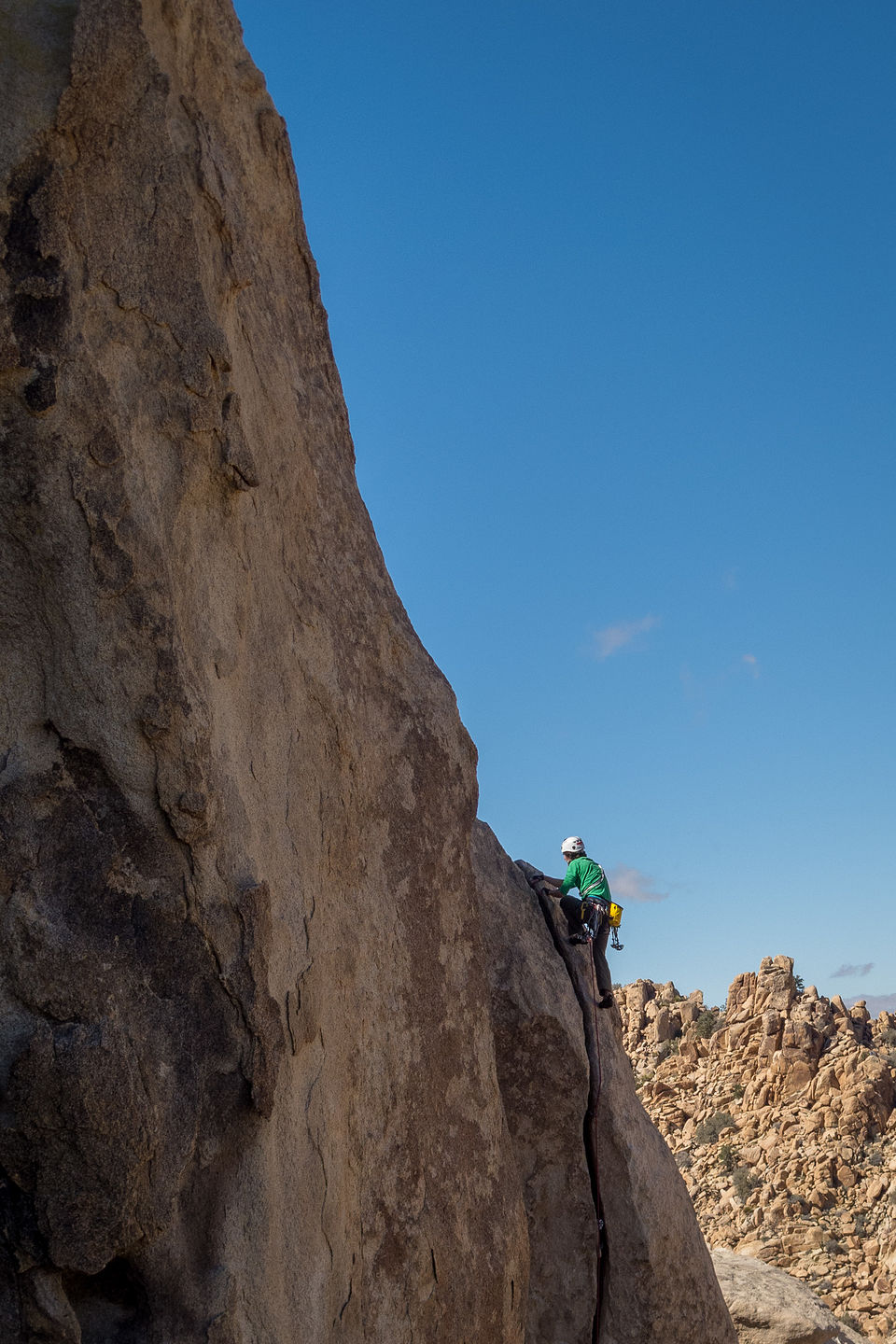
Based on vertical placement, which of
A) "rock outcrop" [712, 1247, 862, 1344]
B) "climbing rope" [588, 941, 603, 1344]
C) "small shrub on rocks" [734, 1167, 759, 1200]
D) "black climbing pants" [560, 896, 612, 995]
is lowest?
"rock outcrop" [712, 1247, 862, 1344]

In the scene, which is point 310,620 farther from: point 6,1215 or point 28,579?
point 6,1215

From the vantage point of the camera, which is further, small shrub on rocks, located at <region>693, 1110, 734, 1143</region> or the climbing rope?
small shrub on rocks, located at <region>693, 1110, 734, 1143</region>

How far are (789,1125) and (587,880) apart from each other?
1478cm

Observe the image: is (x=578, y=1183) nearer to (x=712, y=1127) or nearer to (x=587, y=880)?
(x=587, y=880)

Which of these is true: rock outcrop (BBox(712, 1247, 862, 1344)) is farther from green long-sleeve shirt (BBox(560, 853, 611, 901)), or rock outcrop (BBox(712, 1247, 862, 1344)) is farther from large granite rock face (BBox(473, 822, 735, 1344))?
green long-sleeve shirt (BBox(560, 853, 611, 901))

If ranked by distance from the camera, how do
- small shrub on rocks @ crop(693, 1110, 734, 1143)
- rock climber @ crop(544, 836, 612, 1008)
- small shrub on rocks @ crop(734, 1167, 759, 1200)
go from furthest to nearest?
1. small shrub on rocks @ crop(693, 1110, 734, 1143)
2. small shrub on rocks @ crop(734, 1167, 759, 1200)
3. rock climber @ crop(544, 836, 612, 1008)

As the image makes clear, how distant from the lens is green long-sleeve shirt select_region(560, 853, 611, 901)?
8227 millimetres

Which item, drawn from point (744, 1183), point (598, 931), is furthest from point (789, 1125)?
point (598, 931)

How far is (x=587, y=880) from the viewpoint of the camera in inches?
326

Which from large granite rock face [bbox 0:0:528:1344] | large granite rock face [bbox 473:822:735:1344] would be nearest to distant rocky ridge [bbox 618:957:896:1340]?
large granite rock face [bbox 473:822:735:1344]

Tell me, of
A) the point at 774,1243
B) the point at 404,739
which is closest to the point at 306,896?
the point at 404,739

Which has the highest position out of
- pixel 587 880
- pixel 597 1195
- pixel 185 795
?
pixel 587 880

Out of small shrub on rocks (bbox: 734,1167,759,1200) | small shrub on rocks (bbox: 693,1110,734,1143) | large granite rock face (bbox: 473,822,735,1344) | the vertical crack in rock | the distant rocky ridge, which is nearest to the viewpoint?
large granite rock face (bbox: 473,822,735,1344)

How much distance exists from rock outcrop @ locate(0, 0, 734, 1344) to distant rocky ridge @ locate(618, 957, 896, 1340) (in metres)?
12.1
